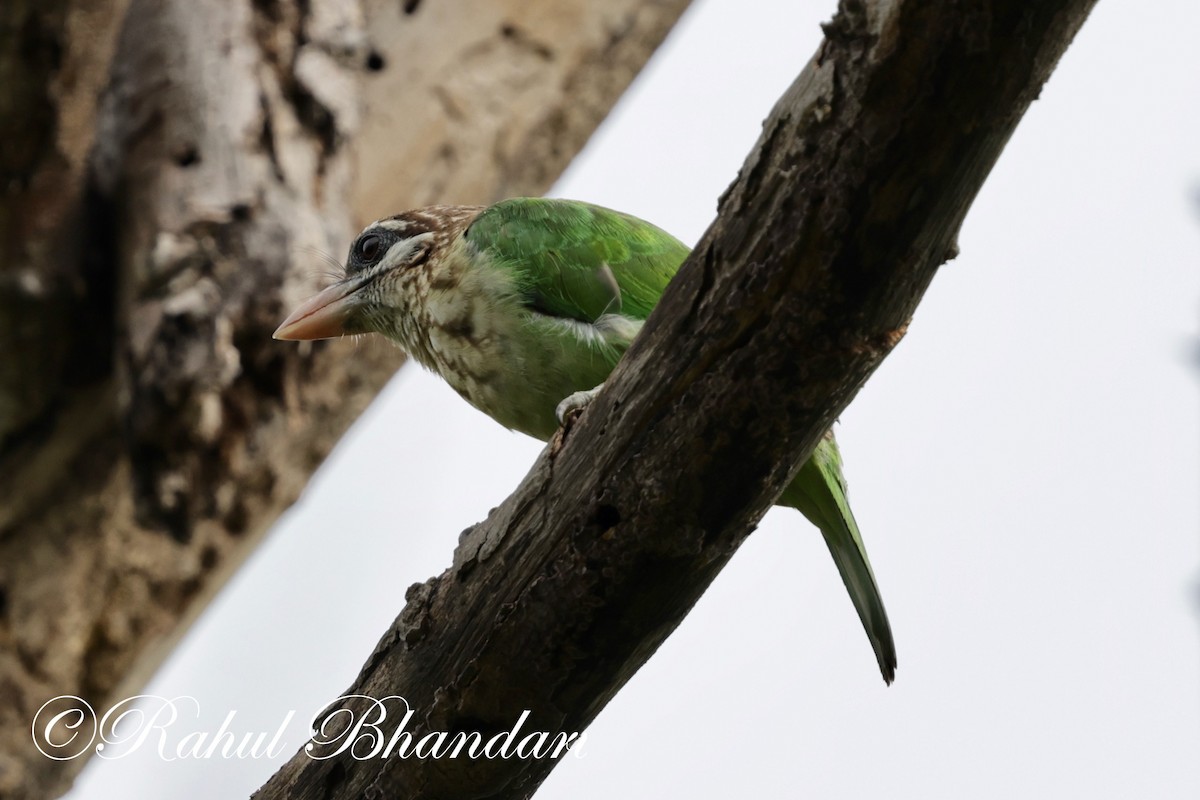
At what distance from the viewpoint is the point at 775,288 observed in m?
2.05

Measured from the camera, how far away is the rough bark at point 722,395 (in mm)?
1856

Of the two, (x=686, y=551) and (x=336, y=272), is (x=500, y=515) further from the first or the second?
(x=336, y=272)

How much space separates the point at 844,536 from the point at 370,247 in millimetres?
2138

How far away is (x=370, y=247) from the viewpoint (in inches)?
173

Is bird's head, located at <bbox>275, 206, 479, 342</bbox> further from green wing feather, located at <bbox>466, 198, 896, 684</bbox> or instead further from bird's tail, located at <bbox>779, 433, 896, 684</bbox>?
bird's tail, located at <bbox>779, 433, 896, 684</bbox>

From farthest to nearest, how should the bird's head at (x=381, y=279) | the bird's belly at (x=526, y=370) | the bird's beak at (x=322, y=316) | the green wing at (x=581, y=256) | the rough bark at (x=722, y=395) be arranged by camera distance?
the bird's beak at (x=322, y=316)
the bird's head at (x=381, y=279)
the green wing at (x=581, y=256)
the bird's belly at (x=526, y=370)
the rough bark at (x=722, y=395)

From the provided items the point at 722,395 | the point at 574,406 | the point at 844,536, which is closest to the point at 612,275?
the point at 574,406

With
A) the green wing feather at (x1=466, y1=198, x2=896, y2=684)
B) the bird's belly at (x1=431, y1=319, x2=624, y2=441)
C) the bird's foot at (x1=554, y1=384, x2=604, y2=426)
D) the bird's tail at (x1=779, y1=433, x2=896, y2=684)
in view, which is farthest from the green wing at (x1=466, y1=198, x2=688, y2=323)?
the bird's tail at (x1=779, y1=433, x2=896, y2=684)

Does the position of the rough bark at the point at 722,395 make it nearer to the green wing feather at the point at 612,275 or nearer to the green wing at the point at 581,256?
the green wing feather at the point at 612,275

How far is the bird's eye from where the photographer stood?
172 inches

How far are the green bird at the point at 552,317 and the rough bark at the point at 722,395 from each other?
609mm

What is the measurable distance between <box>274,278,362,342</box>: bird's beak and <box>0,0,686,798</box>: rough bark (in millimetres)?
559
